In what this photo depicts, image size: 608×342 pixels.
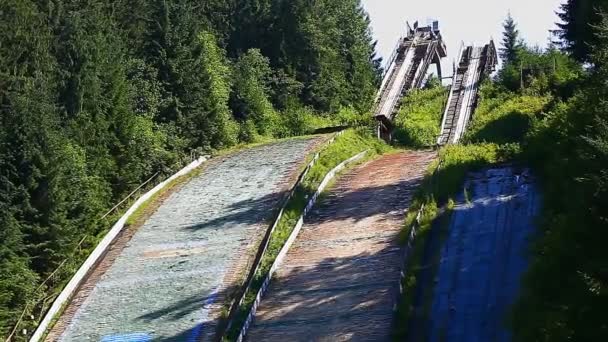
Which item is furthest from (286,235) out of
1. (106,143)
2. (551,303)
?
(551,303)

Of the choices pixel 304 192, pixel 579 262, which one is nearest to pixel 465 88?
pixel 304 192

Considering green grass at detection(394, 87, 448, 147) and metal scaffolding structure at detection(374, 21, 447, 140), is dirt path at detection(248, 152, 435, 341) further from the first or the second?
metal scaffolding structure at detection(374, 21, 447, 140)

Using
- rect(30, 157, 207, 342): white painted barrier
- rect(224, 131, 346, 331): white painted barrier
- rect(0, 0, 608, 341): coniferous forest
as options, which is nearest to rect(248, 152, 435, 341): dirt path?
rect(224, 131, 346, 331): white painted barrier

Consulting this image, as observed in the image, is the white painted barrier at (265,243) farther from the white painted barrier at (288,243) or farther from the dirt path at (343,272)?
the dirt path at (343,272)

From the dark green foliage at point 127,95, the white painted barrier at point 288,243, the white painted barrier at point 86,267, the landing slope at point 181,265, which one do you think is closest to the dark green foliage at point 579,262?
the white painted barrier at point 288,243

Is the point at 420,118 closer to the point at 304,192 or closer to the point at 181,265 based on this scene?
the point at 304,192

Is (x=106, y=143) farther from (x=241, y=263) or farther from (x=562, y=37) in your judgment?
(x=562, y=37)
